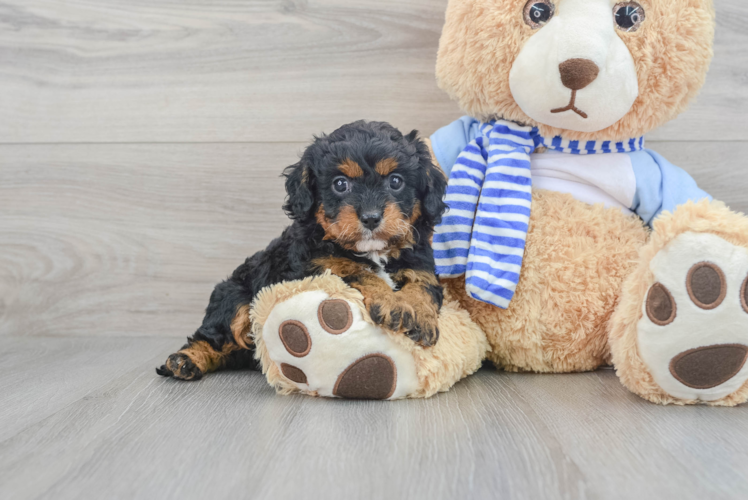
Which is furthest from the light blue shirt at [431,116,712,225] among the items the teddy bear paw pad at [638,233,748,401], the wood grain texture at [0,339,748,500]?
the wood grain texture at [0,339,748,500]

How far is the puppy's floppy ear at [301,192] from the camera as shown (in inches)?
54.4

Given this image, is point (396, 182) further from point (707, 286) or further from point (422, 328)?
point (707, 286)

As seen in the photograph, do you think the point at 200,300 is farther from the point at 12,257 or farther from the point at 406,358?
the point at 406,358

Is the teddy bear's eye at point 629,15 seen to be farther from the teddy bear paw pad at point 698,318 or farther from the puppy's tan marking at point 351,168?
the puppy's tan marking at point 351,168

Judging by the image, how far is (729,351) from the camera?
1.20 meters

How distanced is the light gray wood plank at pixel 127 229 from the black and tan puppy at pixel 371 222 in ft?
2.14

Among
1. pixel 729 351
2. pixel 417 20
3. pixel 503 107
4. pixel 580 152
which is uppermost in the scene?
pixel 417 20

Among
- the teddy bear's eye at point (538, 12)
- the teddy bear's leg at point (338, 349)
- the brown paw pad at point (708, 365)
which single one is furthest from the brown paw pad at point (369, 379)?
the teddy bear's eye at point (538, 12)

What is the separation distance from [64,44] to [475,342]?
1.82 metres

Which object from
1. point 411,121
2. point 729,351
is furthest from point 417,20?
point 729,351

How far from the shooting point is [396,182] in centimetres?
135

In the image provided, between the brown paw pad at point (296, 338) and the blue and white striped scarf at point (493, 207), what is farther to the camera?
the blue and white striped scarf at point (493, 207)

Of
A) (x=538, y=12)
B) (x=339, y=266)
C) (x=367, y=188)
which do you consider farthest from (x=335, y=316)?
(x=538, y=12)

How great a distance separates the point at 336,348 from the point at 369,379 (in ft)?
0.37
